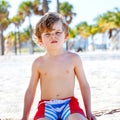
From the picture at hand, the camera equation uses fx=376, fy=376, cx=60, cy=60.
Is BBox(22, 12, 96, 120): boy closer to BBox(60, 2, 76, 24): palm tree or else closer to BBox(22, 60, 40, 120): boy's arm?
BBox(22, 60, 40, 120): boy's arm

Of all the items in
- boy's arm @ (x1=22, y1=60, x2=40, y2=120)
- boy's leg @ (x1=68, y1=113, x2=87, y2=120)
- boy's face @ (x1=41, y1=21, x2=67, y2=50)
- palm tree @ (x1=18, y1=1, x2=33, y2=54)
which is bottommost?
boy's leg @ (x1=68, y1=113, x2=87, y2=120)

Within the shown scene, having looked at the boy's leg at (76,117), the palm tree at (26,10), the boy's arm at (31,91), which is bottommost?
the boy's leg at (76,117)

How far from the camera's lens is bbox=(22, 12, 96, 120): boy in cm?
313

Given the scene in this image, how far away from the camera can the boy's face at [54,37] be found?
10.5 feet

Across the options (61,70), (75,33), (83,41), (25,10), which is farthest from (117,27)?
(61,70)

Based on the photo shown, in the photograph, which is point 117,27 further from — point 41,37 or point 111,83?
point 41,37

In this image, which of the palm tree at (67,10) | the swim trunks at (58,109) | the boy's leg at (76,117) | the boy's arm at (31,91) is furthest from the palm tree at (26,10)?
the boy's leg at (76,117)

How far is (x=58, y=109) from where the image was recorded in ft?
10.1

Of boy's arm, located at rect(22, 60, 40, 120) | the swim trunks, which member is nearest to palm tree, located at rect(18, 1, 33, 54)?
boy's arm, located at rect(22, 60, 40, 120)

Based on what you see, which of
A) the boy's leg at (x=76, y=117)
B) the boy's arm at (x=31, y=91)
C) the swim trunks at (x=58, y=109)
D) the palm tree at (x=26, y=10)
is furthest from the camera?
the palm tree at (x=26, y=10)

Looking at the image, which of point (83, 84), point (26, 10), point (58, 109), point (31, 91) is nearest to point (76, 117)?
point (58, 109)

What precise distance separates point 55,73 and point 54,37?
324 mm

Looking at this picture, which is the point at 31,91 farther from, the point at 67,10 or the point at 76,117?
the point at 67,10

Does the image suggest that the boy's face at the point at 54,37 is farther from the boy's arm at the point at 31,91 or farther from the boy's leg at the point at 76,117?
the boy's leg at the point at 76,117
